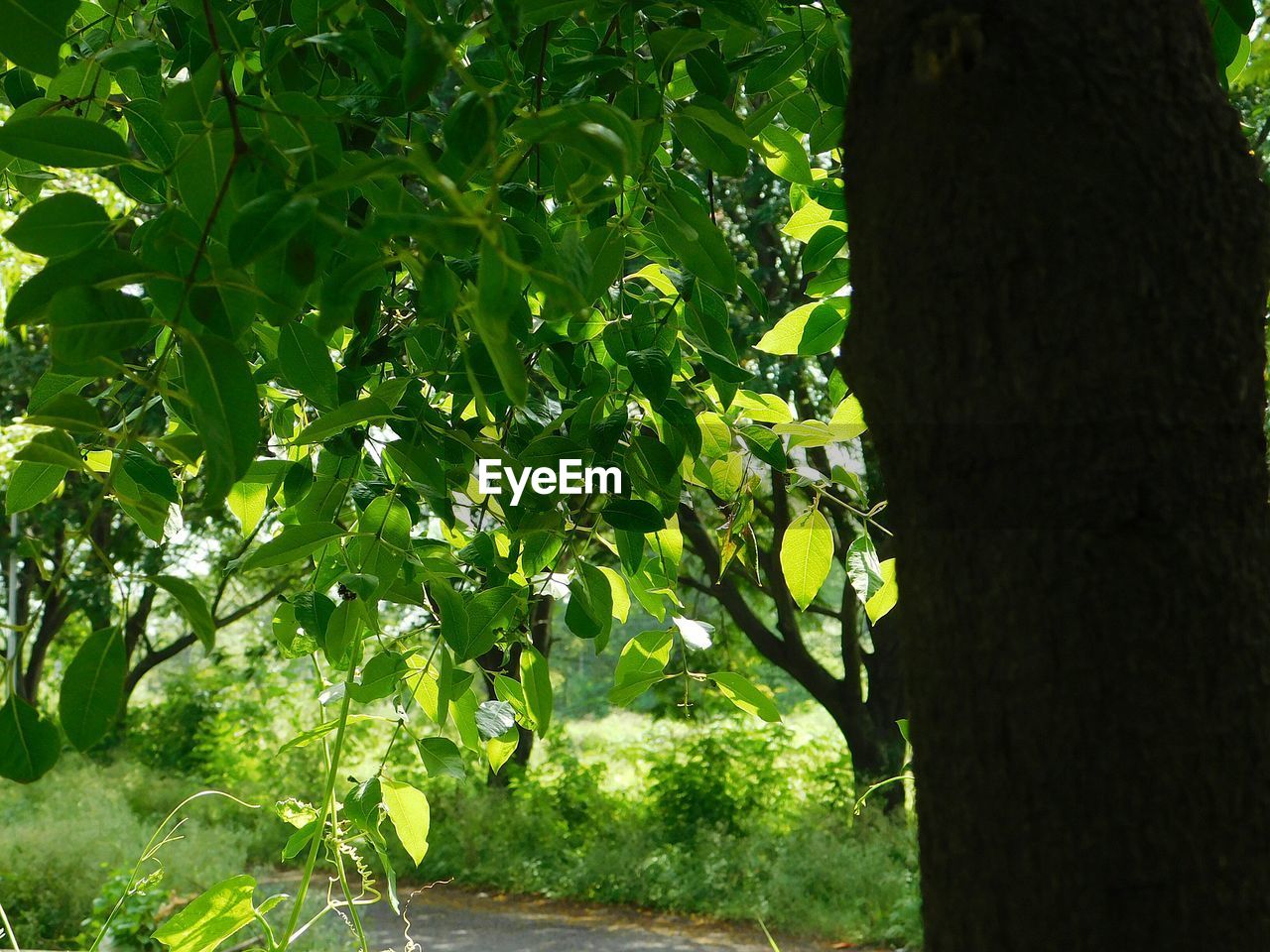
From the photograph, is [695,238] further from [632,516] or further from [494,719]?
[494,719]

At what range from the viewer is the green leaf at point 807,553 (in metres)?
1.01

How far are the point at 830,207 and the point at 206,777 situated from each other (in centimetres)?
1065

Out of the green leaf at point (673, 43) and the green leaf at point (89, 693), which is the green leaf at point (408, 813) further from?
the green leaf at point (673, 43)

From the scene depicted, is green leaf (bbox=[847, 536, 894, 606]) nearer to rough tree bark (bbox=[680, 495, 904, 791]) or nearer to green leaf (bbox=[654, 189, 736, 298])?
green leaf (bbox=[654, 189, 736, 298])

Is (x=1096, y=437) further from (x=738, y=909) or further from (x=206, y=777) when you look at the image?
(x=206, y=777)

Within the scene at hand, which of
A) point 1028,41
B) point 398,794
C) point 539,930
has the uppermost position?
point 1028,41

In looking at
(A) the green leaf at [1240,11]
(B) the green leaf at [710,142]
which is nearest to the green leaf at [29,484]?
(B) the green leaf at [710,142]

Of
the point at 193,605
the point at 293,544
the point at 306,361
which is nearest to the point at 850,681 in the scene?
the point at 293,544

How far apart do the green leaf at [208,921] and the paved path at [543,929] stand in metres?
5.68

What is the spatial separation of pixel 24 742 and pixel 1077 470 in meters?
0.45

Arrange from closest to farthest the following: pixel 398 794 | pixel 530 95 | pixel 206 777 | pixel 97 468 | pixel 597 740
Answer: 1. pixel 530 95
2. pixel 97 468
3. pixel 398 794
4. pixel 206 777
5. pixel 597 740

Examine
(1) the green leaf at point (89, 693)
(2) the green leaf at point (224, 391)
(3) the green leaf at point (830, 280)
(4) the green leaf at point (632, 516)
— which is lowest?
(1) the green leaf at point (89, 693)

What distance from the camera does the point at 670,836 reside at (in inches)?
326

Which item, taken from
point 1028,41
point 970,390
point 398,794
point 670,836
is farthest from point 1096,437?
point 670,836
